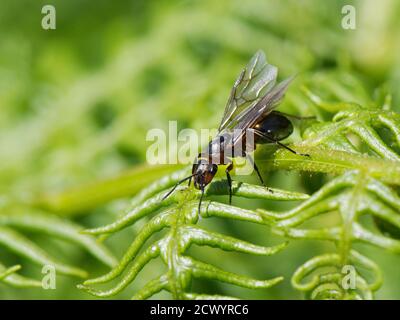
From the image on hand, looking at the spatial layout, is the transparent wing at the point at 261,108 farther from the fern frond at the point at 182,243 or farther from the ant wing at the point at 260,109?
the fern frond at the point at 182,243

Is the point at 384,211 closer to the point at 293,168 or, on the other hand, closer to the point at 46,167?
the point at 293,168

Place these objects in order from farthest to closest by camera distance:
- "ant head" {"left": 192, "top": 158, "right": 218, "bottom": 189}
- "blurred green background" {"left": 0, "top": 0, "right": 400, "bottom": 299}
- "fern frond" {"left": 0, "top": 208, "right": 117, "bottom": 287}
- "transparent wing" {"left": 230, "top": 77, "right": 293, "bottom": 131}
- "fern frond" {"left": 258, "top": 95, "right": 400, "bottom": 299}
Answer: "blurred green background" {"left": 0, "top": 0, "right": 400, "bottom": 299} < "fern frond" {"left": 0, "top": 208, "right": 117, "bottom": 287} < "transparent wing" {"left": 230, "top": 77, "right": 293, "bottom": 131} < "ant head" {"left": 192, "top": 158, "right": 218, "bottom": 189} < "fern frond" {"left": 258, "top": 95, "right": 400, "bottom": 299}

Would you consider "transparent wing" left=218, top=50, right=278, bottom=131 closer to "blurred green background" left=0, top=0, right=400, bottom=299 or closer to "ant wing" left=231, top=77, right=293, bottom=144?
"ant wing" left=231, top=77, right=293, bottom=144

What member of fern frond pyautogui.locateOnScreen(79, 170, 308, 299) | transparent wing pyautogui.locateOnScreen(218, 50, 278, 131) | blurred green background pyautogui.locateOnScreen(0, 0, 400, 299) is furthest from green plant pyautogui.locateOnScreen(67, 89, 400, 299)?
blurred green background pyautogui.locateOnScreen(0, 0, 400, 299)

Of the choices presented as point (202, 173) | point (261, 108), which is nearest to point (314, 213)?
point (202, 173)

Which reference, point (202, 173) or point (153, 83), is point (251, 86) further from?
point (153, 83)

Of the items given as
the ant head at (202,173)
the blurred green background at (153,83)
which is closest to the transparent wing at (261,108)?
the ant head at (202,173)

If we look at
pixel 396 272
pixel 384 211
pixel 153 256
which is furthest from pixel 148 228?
pixel 396 272
